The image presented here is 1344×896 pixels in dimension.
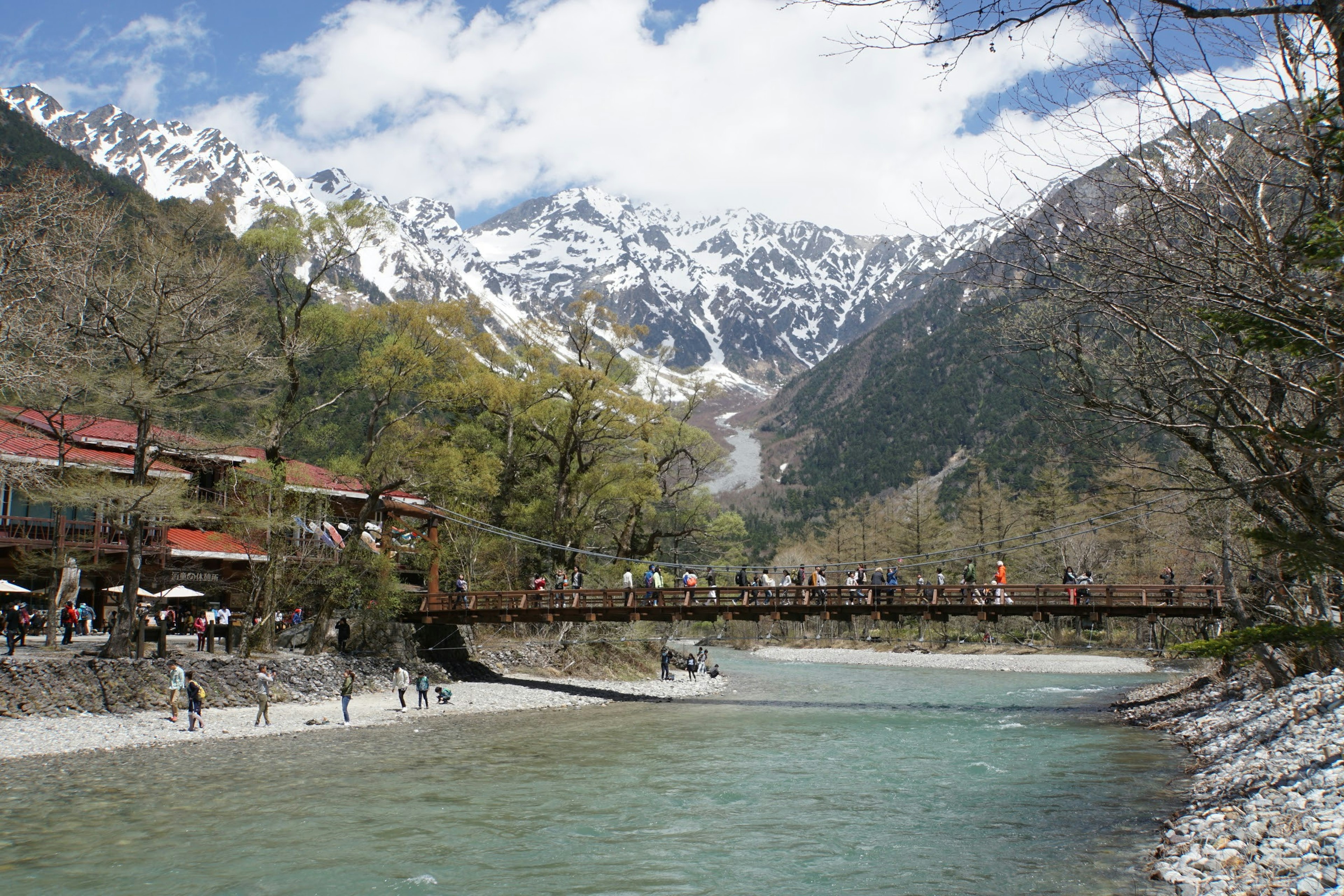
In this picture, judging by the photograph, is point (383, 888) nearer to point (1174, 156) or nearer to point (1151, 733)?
point (1174, 156)

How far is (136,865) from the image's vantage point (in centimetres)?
942

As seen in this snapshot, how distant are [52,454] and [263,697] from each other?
38.5 ft

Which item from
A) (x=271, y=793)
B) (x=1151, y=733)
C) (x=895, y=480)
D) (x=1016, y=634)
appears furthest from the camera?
(x=895, y=480)

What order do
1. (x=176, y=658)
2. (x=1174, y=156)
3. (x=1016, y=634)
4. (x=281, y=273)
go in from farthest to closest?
(x=1016, y=634)
(x=281, y=273)
(x=176, y=658)
(x=1174, y=156)

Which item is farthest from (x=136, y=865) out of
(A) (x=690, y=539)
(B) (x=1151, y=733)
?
(A) (x=690, y=539)

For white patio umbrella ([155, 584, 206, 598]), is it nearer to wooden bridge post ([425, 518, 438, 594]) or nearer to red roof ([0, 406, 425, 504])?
red roof ([0, 406, 425, 504])

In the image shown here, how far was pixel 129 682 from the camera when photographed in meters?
18.4

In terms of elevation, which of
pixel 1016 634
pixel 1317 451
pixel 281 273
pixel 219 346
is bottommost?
pixel 1016 634

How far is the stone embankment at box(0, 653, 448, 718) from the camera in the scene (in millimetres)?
17016

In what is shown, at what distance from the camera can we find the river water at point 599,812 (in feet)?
30.1

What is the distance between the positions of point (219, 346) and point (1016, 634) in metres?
45.1

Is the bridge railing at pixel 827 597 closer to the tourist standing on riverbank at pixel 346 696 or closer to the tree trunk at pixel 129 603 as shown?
the tourist standing on riverbank at pixel 346 696

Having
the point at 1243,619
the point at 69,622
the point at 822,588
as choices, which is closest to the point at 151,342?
the point at 69,622

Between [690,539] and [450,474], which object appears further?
[690,539]
